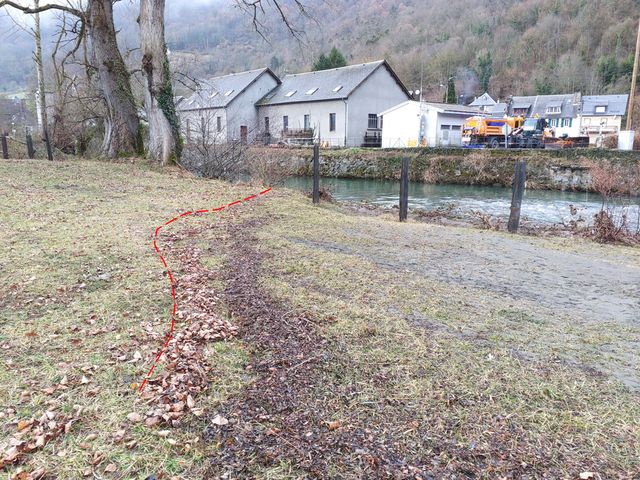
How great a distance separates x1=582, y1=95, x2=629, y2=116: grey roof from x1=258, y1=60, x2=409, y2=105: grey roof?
2812 centimetres

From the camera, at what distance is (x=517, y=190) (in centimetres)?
937

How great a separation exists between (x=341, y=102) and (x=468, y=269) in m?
33.7

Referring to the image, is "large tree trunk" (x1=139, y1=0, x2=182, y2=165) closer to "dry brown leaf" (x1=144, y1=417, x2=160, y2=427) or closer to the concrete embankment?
the concrete embankment

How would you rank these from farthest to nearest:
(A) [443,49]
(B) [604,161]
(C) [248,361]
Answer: (A) [443,49], (B) [604,161], (C) [248,361]

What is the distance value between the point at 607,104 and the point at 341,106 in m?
36.7

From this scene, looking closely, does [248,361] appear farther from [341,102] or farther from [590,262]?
[341,102]

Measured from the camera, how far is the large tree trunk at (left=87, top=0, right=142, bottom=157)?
14.7 meters

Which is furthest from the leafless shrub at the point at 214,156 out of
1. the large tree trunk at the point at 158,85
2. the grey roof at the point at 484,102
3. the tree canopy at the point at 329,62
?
the grey roof at the point at 484,102

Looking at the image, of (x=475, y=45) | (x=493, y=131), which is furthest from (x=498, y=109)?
(x=493, y=131)

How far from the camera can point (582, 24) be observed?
79.9 meters

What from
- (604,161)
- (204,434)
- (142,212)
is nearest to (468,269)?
(204,434)

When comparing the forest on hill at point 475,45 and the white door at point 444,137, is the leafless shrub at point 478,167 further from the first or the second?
the forest on hill at point 475,45

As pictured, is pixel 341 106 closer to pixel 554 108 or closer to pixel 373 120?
pixel 373 120

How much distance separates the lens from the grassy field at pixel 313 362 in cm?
225
